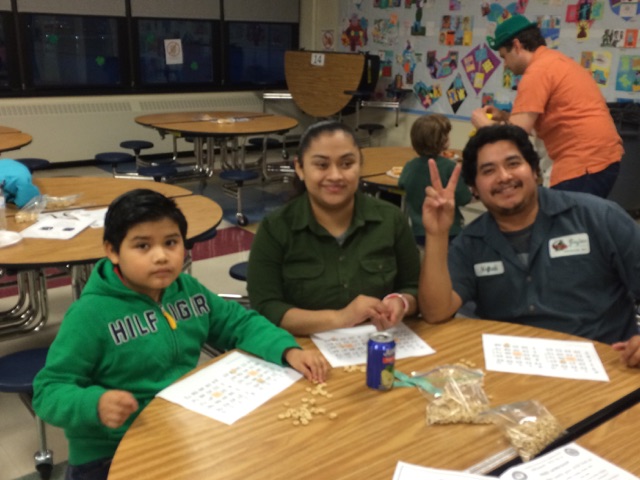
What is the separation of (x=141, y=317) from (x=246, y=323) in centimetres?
27

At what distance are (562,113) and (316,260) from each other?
78.5 inches

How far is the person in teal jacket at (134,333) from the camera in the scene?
1382 millimetres

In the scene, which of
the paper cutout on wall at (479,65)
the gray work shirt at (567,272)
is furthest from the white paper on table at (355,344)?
the paper cutout on wall at (479,65)

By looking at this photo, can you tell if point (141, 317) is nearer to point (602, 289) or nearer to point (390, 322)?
point (390, 322)

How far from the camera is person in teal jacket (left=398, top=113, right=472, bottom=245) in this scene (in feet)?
11.8

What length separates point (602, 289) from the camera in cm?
188

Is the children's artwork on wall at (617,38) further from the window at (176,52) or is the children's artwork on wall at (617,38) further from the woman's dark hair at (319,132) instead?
the window at (176,52)

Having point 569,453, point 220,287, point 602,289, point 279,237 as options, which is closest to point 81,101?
point 220,287

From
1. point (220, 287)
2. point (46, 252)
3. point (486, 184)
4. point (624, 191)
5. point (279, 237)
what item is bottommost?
point (220, 287)

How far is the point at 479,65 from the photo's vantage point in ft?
22.0

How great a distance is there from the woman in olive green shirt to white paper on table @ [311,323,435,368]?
119mm

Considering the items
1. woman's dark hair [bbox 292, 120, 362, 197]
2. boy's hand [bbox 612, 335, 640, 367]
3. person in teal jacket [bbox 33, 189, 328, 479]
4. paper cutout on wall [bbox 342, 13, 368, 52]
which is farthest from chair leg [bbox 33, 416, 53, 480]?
paper cutout on wall [bbox 342, 13, 368, 52]

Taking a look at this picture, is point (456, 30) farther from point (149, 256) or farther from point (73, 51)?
point (149, 256)

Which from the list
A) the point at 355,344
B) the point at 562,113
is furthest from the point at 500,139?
the point at 562,113
